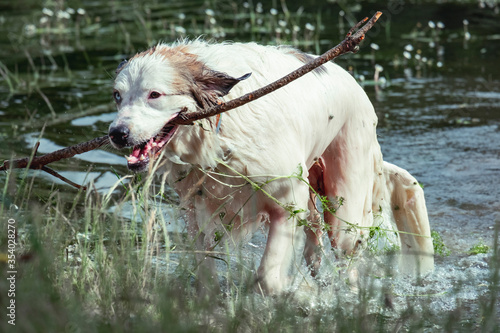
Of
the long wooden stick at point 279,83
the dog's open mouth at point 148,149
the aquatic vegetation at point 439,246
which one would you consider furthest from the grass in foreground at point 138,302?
the aquatic vegetation at point 439,246

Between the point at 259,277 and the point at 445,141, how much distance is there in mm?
4271

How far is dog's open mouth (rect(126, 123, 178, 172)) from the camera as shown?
3.45 meters

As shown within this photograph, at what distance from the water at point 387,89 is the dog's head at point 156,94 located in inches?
17.5

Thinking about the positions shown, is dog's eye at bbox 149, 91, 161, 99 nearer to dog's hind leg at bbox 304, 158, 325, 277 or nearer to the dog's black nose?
the dog's black nose

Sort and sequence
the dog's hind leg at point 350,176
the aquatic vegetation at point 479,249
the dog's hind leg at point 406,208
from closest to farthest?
the dog's hind leg at point 350,176
the dog's hind leg at point 406,208
the aquatic vegetation at point 479,249

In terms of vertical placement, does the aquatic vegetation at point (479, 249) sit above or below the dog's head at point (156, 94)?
below

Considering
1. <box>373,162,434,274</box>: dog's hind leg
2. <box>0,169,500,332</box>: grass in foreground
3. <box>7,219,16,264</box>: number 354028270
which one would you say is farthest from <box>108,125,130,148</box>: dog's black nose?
<box>373,162,434,274</box>: dog's hind leg

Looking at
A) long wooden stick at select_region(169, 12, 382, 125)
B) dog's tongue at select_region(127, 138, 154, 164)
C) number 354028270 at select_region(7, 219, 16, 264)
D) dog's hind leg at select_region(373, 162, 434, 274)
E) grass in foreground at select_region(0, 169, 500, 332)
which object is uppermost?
long wooden stick at select_region(169, 12, 382, 125)

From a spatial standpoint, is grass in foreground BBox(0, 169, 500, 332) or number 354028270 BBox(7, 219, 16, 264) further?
number 354028270 BBox(7, 219, 16, 264)

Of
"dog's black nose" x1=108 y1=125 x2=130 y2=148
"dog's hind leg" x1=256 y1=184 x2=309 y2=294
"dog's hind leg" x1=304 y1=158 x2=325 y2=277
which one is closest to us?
"dog's black nose" x1=108 y1=125 x2=130 y2=148

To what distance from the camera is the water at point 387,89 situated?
19.1 ft

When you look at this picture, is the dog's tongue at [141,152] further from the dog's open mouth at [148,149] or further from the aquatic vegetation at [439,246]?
the aquatic vegetation at [439,246]

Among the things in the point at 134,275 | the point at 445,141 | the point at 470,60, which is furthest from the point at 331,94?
the point at 470,60

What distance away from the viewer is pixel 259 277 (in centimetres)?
394
